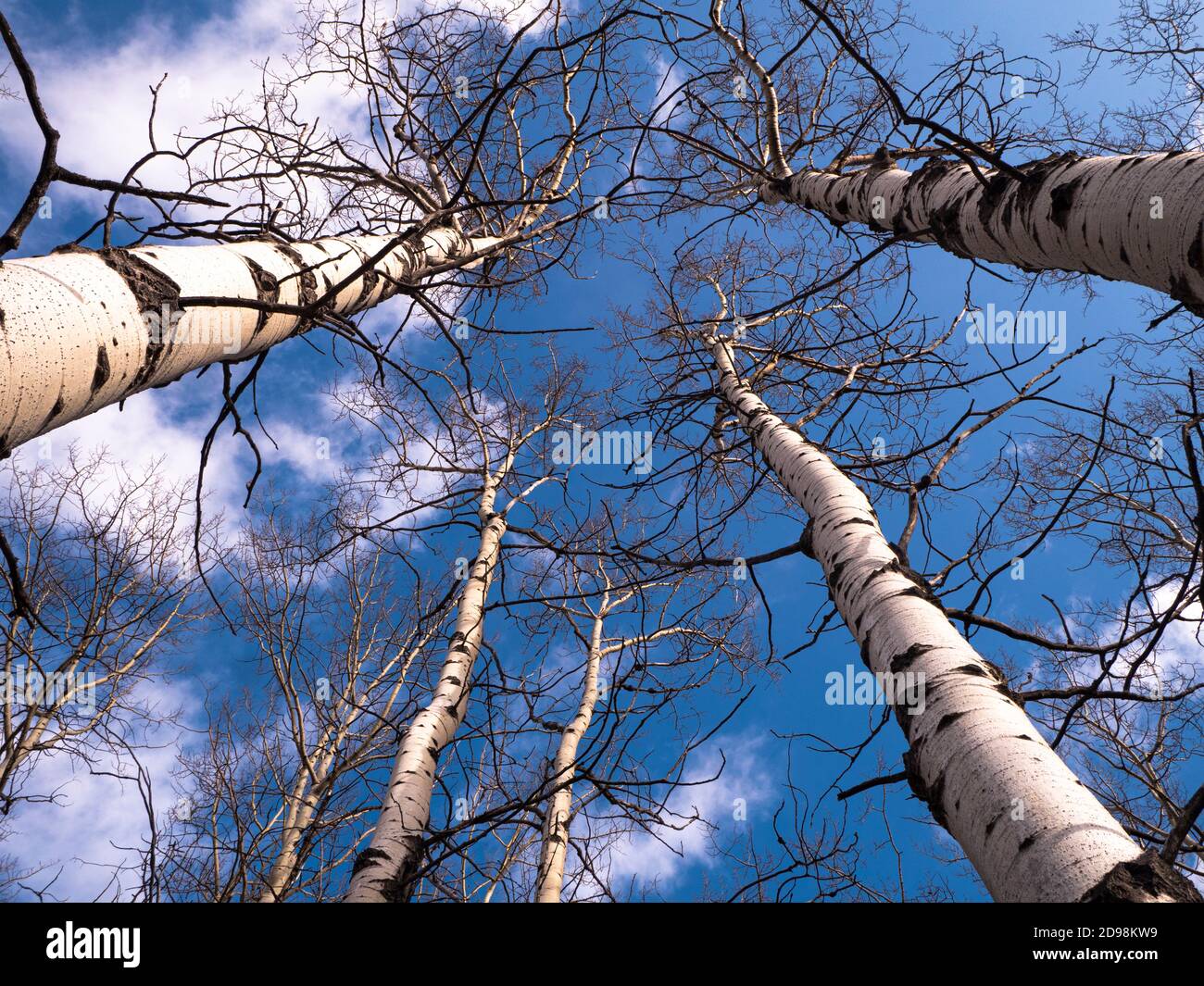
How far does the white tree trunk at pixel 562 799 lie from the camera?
3.70 m

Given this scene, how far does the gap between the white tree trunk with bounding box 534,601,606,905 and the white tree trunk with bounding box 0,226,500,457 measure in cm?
235

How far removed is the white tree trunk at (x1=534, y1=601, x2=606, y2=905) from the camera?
3703 mm

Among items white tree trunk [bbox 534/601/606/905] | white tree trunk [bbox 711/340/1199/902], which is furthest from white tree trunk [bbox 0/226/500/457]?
white tree trunk [bbox 534/601/606/905]

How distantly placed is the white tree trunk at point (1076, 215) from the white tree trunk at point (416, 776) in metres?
2.79

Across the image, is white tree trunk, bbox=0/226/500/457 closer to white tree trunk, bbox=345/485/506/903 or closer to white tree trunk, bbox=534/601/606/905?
white tree trunk, bbox=345/485/506/903

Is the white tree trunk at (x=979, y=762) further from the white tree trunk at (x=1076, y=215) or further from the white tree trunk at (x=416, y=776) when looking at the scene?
the white tree trunk at (x=416, y=776)

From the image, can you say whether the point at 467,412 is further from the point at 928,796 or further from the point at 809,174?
the point at 928,796

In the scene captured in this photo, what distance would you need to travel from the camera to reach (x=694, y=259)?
5559 mm

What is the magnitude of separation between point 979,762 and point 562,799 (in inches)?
138

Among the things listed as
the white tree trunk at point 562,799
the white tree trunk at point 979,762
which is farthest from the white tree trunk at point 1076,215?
the white tree trunk at point 562,799

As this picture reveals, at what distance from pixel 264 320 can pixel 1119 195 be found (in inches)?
89.4
